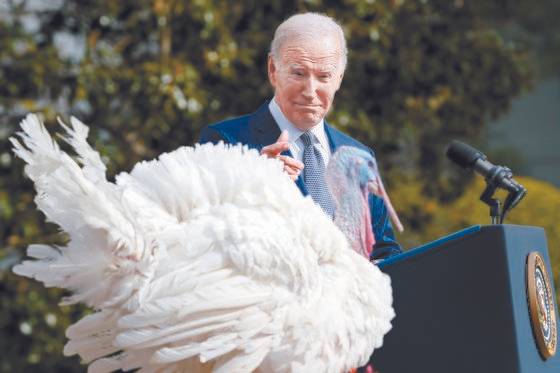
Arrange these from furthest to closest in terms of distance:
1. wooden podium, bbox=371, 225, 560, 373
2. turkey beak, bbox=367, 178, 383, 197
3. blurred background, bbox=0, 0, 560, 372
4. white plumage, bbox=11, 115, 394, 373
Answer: blurred background, bbox=0, 0, 560, 372 < turkey beak, bbox=367, 178, 383, 197 < wooden podium, bbox=371, 225, 560, 373 < white plumage, bbox=11, 115, 394, 373

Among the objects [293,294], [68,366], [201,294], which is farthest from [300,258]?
[68,366]

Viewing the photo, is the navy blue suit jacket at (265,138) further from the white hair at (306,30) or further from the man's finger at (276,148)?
the man's finger at (276,148)

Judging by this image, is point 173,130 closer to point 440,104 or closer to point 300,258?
point 440,104

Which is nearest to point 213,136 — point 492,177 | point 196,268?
point 196,268

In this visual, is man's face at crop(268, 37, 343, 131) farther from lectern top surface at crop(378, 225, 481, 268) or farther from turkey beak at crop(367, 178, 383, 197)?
lectern top surface at crop(378, 225, 481, 268)

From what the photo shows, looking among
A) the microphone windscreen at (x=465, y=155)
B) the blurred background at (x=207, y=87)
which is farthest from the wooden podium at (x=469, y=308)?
the blurred background at (x=207, y=87)

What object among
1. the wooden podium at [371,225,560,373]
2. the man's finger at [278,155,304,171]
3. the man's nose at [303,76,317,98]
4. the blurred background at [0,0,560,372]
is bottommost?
the wooden podium at [371,225,560,373]

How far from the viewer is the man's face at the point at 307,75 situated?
10.5 feet

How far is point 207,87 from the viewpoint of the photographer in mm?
6906

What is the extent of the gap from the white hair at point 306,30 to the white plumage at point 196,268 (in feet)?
1.83

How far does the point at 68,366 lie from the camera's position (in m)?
7.07

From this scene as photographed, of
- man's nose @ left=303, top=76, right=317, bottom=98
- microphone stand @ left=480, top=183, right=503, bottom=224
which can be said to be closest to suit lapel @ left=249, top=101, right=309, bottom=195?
man's nose @ left=303, top=76, right=317, bottom=98

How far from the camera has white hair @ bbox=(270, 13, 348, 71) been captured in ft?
10.5

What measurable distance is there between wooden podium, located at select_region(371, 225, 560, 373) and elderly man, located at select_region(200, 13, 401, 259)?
37 cm
